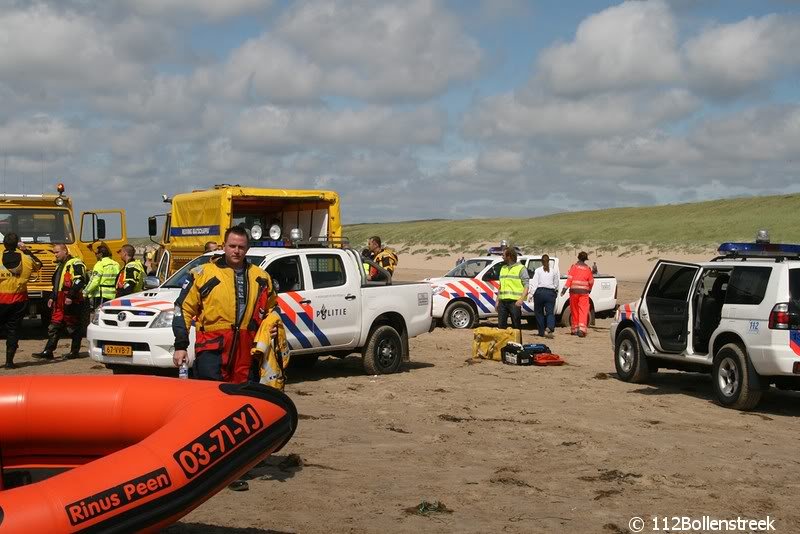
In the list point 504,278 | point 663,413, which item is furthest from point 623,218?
point 663,413

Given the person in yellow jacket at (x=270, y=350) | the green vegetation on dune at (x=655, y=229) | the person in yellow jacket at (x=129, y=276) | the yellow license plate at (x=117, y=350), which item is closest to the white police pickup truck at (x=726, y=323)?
the person in yellow jacket at (x=270, y=350)

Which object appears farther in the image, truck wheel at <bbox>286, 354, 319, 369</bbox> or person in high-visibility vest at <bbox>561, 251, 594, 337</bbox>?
person in high-visibility vest at <bbox>561, 251, 594, 337</bbox>

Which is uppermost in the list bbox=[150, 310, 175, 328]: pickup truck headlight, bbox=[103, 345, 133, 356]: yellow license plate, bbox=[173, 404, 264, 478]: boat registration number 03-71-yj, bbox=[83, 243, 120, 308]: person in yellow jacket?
bbox=[83, 243, 120, 308]: person in yellow jacket

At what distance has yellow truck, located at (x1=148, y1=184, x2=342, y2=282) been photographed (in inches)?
707

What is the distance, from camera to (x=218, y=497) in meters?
7.37

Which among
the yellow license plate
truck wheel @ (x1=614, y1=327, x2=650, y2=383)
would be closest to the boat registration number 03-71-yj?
the yellow license plate

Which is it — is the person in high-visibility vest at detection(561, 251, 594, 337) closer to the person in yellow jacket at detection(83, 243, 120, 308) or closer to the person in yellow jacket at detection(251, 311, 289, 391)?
the person in yellow jacket at detection(83, 243, 120, 308)

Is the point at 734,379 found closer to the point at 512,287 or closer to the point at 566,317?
the point at 512,287

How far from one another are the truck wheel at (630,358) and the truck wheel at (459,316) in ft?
26.2

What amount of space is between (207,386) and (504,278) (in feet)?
42.9

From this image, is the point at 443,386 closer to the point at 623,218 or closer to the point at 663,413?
the point at 663,413

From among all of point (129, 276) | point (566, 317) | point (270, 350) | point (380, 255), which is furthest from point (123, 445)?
point (566, 317)

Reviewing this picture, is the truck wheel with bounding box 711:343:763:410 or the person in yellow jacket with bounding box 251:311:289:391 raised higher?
the person in yellow jacket with bounding box 251:311:289:391

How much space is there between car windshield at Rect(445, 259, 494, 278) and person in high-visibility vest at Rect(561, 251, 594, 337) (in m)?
2.21
